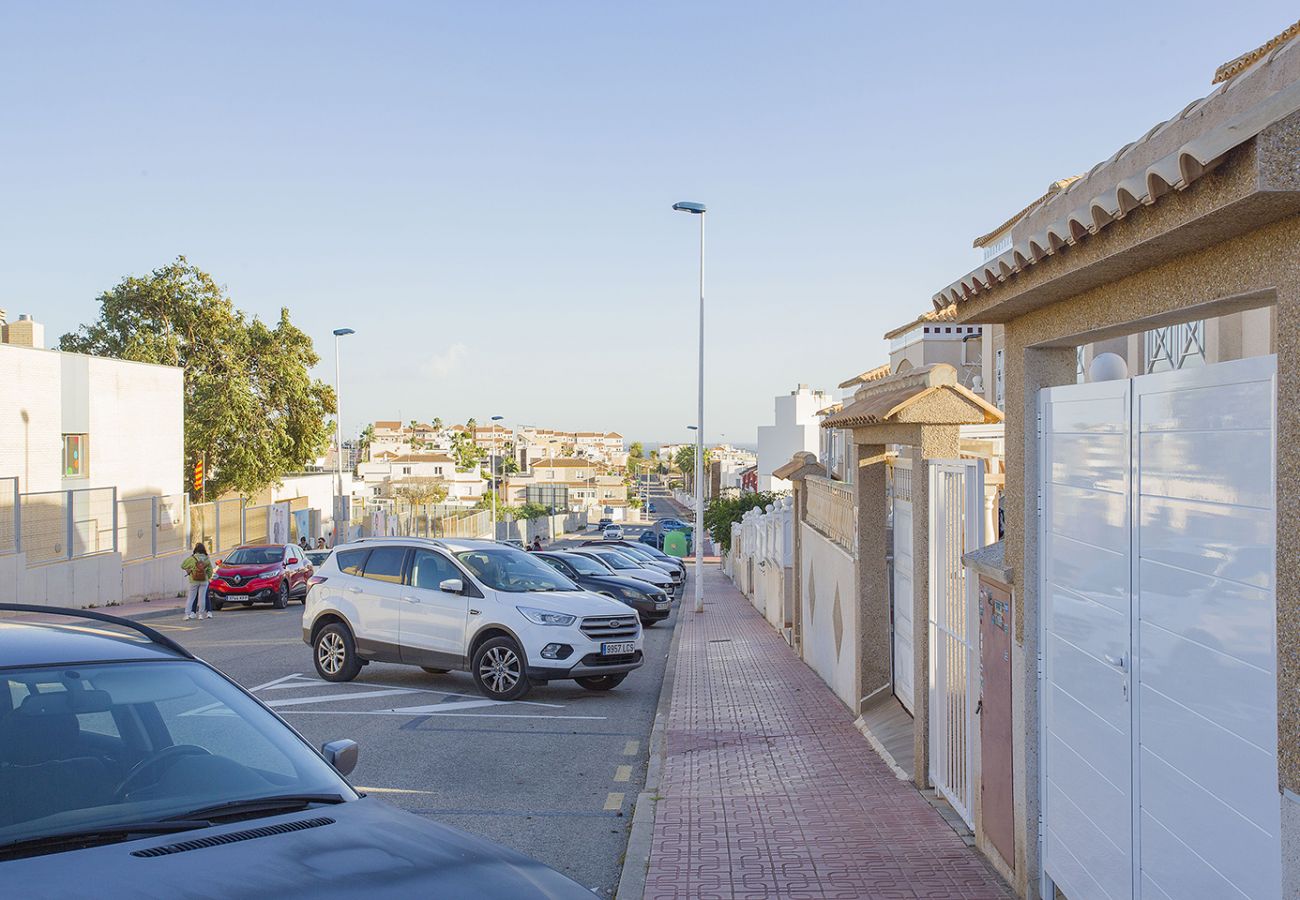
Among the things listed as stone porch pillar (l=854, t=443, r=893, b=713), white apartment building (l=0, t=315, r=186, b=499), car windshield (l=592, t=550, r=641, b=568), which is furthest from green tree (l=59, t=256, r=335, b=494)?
stone porch pillar (l=854, t=443, r=893, b=713)

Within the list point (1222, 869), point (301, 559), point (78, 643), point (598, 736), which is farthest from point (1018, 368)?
point (301, 559)

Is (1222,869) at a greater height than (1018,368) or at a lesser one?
lesser

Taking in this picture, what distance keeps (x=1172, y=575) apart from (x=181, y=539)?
34.7m

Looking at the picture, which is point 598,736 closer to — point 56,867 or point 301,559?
point 56,867

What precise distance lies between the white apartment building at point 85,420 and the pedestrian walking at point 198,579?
8875 millimetres

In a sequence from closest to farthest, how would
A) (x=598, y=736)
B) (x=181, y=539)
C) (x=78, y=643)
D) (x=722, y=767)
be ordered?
(x=78, y=643)
(x=722, y=767)
(x=598, y=736)
(x=181, y=539)

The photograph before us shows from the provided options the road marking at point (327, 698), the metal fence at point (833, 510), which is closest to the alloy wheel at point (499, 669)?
the road marking at point (327, 698)

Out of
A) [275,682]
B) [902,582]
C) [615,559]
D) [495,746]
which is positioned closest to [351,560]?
[275,682]

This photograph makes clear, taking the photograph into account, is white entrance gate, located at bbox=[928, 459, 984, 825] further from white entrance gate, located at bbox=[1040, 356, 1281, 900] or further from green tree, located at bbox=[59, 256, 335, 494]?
green tree, located at bbox=[59, 256, 335, 494]

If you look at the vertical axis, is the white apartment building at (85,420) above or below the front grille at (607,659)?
above

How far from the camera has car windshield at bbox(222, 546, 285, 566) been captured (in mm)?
26719

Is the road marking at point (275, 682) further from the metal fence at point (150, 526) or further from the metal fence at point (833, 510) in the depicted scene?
the metal fence at point (150, 526)

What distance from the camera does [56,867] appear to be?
10.4ft

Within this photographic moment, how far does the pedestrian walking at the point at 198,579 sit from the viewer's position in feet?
78.1
